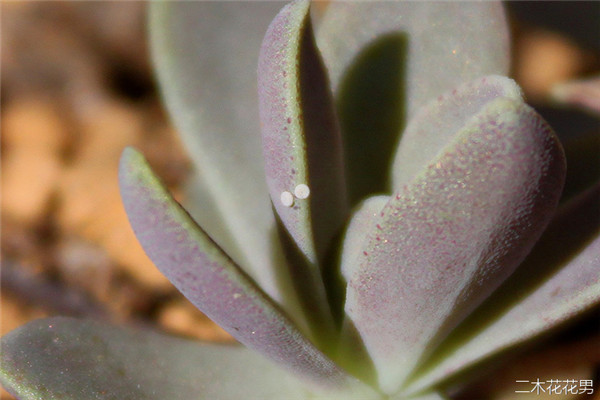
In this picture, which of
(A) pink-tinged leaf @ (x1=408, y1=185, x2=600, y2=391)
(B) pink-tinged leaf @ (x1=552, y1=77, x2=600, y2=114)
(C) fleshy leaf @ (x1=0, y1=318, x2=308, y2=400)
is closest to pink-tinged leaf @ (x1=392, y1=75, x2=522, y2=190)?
(A) pink-tinged leaf @ (x1=408, y1=185, x2=600, y2=391)

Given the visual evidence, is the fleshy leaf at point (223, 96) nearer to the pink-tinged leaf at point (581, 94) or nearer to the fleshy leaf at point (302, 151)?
the fleshy leaf at point (302, 151)

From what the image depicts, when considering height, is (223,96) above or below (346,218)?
above

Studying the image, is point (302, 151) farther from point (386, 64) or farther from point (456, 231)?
point (386, 64)

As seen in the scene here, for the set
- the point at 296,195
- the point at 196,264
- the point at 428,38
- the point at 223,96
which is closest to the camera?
the point at 196,264

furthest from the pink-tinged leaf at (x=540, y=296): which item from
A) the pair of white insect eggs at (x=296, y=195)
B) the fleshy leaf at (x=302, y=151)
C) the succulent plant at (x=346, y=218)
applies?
the pair of white insect eggs at (x=296, y=195)

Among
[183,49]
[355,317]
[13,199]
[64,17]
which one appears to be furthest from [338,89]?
[64,17]

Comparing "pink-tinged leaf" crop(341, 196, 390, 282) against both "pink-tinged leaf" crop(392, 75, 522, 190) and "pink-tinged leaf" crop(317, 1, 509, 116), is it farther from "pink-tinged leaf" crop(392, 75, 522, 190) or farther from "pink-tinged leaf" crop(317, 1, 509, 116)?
"pink-tinged leaf" crop(317, 1, 509, 116)

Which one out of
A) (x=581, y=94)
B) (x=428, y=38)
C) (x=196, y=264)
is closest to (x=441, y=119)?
(x=428, y=38)

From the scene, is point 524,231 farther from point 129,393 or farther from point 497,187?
point 129,393
